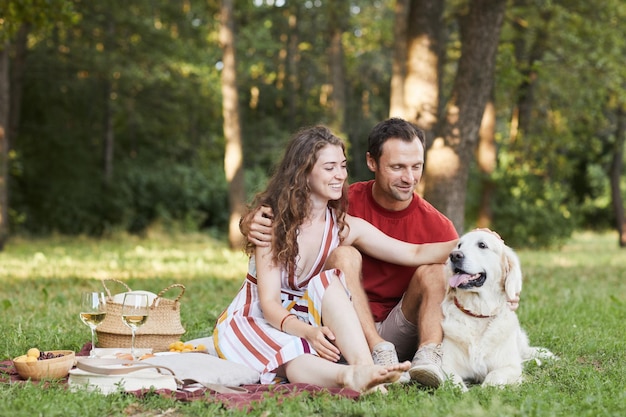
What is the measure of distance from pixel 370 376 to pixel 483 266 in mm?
1057

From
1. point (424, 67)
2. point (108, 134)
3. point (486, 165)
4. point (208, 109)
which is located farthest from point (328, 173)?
point (108, 134)

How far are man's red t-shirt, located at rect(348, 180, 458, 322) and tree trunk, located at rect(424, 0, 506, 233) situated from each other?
4.31 meters

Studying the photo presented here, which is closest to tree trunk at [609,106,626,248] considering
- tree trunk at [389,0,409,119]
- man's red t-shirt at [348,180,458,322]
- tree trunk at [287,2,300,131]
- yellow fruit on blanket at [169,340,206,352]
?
tree trunk at [389,0,409,119]

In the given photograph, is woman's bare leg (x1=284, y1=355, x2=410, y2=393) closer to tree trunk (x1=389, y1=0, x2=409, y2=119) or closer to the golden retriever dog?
the golden retriever dog

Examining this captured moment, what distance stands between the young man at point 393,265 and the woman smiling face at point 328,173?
340 millimetres

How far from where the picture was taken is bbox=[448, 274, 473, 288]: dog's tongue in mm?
4484

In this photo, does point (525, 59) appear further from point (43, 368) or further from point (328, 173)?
point (43, 368)

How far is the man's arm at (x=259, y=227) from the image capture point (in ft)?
15.1

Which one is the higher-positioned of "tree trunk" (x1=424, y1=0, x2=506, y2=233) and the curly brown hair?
"tree trunk" (x1=424, y1=0, x2=506, y2=233)

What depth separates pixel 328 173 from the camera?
469 centimetres

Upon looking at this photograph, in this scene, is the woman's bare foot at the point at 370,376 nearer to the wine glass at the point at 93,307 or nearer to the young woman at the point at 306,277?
the young woman at the point at 306,277

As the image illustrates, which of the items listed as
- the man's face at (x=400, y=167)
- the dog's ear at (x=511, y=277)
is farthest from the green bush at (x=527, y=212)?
the dog's ear at (x=511, y=277)

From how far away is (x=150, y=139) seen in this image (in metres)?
24.8

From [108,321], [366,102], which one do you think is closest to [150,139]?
[366,102]
